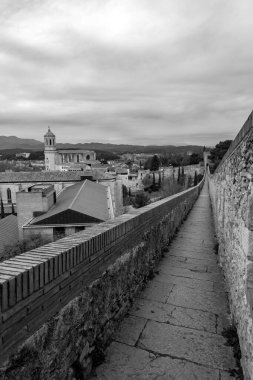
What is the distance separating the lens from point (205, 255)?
6543 mm

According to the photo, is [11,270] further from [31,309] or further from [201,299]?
[201,299]

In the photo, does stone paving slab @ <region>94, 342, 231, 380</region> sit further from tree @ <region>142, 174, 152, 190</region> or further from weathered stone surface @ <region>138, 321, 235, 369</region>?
tree @ <region>142, 174, 152, 190</region>

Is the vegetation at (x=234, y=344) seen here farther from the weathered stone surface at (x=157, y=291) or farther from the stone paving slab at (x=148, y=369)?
the weathered stone surface at (x=157, y=291)

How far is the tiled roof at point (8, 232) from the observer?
2037 cm

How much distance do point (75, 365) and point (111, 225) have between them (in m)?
1.59

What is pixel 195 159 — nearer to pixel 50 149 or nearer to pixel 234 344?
pixel 50 149

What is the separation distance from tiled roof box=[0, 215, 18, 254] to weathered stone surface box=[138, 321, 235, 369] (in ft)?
59.3

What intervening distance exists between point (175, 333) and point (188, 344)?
0.78 feet

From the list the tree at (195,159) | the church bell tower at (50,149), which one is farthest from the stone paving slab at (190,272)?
the tree at (195,159)

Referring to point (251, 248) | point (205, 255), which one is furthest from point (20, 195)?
point (251, 248)

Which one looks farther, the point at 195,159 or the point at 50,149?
the point at 195,159

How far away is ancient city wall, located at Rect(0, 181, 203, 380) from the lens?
171 centimetres

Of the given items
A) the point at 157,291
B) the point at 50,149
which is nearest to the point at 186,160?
the point at 50,149

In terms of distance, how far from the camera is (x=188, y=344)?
3.16m
